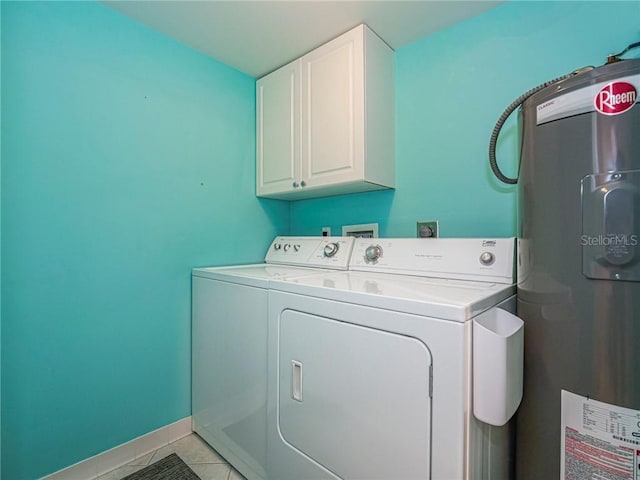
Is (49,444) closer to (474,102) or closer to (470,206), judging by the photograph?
(470,206)

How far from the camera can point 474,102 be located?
1.55 meters

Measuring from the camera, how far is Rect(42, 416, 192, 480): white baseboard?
4.55 ft

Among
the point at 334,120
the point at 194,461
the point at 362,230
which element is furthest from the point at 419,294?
the point at 194,461

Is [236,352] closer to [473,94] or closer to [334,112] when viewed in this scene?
[334,112]

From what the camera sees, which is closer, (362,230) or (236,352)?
(236,352)

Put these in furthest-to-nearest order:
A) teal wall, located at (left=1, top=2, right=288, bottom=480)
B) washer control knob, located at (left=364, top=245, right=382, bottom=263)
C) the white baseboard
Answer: washer control knob, located at (left=364, top=245, right=382, bottom=263) → the white baseboard → teal wall, located at (left=1, top=2, right=288, bottom=480)

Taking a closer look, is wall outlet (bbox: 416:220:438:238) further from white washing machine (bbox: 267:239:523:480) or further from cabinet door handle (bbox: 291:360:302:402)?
cabinet door handle (bbox: 291:360:302:402)

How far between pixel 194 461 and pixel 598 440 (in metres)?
1.72

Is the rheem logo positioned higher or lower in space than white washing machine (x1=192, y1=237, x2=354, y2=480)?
higher

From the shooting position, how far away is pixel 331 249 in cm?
173

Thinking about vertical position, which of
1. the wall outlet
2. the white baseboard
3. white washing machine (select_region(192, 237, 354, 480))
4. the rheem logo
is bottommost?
the white baseboard

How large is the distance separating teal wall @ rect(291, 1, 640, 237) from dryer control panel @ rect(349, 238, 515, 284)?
314 mm

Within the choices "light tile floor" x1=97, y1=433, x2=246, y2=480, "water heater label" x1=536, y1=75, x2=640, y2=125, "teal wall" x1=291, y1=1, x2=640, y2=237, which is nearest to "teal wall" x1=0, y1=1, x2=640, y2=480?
"teal wall" x1=291, y1=1, x2=640, y2=237

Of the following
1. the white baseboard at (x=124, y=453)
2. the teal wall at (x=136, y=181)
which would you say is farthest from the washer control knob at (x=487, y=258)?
the white baseboard at (x=124, y=453)
